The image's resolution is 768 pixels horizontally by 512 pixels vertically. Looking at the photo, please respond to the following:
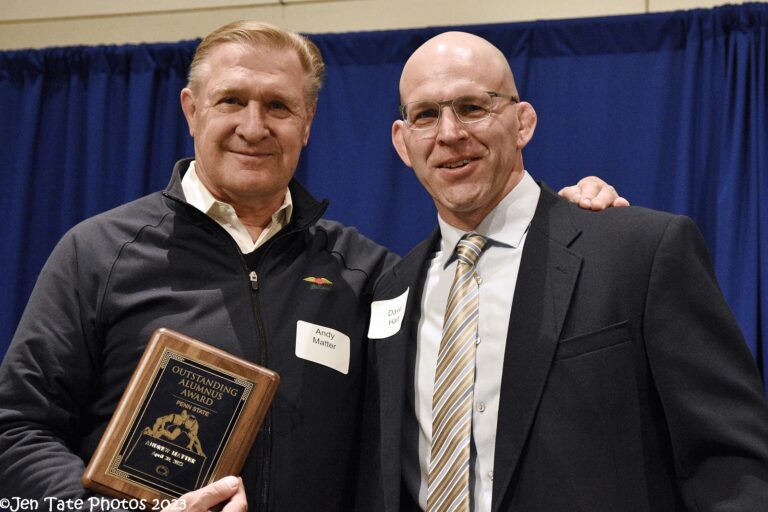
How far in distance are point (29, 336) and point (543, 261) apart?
119cm

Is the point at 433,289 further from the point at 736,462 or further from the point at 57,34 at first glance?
the point at 57,34

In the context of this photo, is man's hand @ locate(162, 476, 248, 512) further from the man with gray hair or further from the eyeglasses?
the eyeglasses

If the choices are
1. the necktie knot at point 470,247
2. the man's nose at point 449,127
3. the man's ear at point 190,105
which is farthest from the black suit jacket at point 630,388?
the man's ear at point 190,105

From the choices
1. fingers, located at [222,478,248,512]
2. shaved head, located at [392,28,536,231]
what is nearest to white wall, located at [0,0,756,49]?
shaved head, located at [392,28,536,231]

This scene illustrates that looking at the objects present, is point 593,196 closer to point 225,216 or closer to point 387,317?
point 387,317

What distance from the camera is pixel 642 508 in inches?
71.1

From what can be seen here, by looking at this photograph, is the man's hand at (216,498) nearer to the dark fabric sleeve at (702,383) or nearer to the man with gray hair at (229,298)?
the man with gray hair at (229,298)

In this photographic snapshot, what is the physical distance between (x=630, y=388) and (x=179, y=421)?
37.8 inches

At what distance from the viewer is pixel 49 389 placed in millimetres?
1979

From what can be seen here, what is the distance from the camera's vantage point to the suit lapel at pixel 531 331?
1.84 meters

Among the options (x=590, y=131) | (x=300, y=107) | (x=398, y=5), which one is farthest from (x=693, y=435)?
(x=398, y=5)

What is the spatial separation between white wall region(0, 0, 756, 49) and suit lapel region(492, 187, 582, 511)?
101 inches

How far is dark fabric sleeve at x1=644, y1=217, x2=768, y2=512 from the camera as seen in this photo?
174 cm

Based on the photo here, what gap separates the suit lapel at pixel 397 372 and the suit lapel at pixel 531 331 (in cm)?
27
